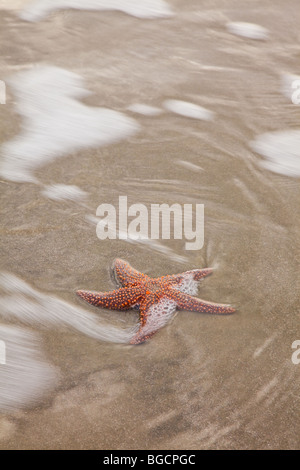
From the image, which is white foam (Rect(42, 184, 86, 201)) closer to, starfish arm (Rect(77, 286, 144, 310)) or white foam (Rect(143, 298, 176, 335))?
starfish arm (Rect(77, 286, 144, 310))

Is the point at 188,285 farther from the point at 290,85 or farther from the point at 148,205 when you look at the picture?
the point at 290,85

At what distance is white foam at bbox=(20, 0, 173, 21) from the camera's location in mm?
6699

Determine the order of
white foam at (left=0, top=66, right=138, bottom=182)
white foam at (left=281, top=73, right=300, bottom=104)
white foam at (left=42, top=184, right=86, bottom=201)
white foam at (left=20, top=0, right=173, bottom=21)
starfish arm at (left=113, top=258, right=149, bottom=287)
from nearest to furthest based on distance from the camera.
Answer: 1. starfish arm at (left=113, top=258, right=149, bottom=287)
2. white foam at (left=42, top=184, right=86, bottom=201)
3. white foam at (left=0, top=66, right=138, bottom=182)
4. white foam at (left=281, top=73, right=300, bottom=104)
5. white foam at (left=20, top=0, right=173, bottom=21)

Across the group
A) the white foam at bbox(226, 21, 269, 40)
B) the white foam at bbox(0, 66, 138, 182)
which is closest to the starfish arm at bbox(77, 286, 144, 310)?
the white foam at bbox(0, 66, 138, 182)

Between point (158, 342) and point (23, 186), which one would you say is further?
point (23, 186)

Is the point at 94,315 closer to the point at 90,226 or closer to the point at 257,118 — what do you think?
the point at 90,226

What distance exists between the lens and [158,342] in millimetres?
3404

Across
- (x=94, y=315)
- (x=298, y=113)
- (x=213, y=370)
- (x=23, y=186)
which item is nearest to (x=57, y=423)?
(x=94, y=315)

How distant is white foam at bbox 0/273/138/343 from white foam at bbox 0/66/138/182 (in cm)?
130

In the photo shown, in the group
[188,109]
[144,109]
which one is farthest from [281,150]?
[144,109]

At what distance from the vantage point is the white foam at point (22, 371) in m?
3.14

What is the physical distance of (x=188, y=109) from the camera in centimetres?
540
